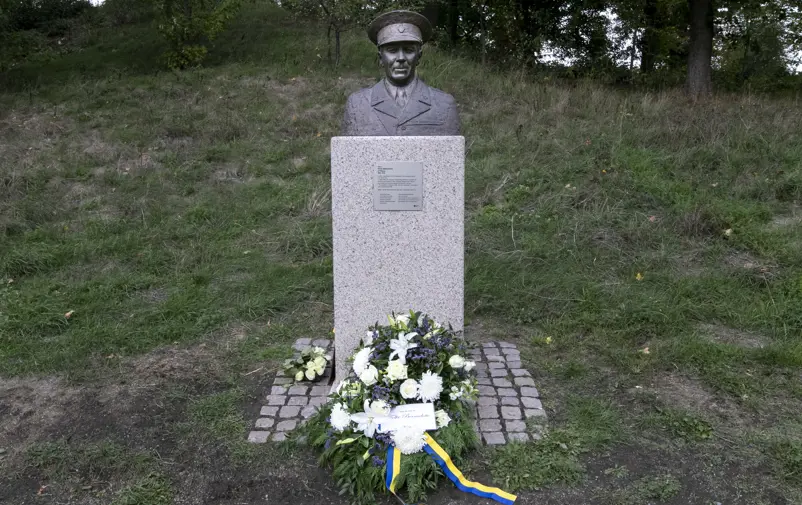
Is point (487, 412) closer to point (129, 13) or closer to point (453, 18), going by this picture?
point (453, 18)

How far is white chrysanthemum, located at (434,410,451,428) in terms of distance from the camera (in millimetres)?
3051

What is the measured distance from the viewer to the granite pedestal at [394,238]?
338cm

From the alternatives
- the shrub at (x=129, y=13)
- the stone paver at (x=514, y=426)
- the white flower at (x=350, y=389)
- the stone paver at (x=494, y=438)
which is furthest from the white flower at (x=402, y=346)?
the shrub at (x=129, y=13)

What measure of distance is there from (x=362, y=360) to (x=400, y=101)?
1.50m

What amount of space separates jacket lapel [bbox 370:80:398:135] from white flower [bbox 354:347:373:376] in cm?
124

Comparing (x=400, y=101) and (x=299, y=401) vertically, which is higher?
(x=400, y=101)

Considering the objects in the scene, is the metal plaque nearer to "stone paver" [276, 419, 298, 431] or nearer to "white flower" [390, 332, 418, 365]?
"white flower" [390, 332, 418, 365]

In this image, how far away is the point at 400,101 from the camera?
357cm

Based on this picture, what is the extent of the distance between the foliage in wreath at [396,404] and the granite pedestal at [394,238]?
0.27m

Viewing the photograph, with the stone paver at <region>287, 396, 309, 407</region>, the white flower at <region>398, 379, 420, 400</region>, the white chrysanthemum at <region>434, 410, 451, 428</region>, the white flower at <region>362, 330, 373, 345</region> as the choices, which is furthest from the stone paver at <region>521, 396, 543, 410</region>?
the stone paver at <region>287, 396, 309, 407</region>

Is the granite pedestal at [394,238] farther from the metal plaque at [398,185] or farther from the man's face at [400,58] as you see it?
the man's face at [400,58]

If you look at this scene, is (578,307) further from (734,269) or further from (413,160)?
(413,160)

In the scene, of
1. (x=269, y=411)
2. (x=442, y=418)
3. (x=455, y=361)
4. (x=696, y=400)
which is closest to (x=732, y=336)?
(x=696, y=400)

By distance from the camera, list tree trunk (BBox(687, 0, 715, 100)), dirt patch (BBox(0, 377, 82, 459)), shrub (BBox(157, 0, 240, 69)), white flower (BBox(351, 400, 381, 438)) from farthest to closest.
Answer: shrub (BBox(157, 0, 240, 69)) < tree trunk (BBox(687, 0, 715, 100)) < dirt patch (BBox(0, 377, 82, 459)) < white flower (BBox(351, 400, 381, 438))
